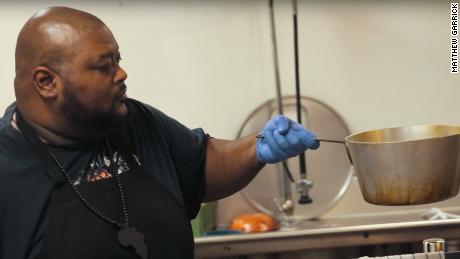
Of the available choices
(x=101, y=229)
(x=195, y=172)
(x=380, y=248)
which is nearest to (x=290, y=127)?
(x=195, y=172)

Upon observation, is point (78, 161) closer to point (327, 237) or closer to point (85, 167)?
point (85, 167)

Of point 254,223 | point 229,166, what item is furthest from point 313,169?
point 229,166

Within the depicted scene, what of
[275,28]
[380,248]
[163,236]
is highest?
[275,28]

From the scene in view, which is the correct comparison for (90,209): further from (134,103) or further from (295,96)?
(295,96)

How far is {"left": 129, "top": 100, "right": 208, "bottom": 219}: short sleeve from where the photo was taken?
109 centimetres

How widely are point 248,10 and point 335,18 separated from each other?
0.76ft

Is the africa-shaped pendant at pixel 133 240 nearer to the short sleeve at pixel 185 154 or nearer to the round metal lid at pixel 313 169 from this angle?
the short sleeve at pixel 185 154

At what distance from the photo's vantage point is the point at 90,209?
94 centimetres

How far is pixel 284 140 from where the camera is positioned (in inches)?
40.4

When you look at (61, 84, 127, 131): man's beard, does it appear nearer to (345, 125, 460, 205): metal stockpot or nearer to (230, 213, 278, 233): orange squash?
(345, 125, 460, 205): metal stockpot

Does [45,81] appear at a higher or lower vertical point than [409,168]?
higher

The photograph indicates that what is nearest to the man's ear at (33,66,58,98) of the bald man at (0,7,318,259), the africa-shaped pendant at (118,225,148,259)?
the bald man at (0,7,318,259)

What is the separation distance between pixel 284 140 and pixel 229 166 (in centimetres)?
15

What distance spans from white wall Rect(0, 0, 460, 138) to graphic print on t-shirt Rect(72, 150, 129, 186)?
0.69 meters
